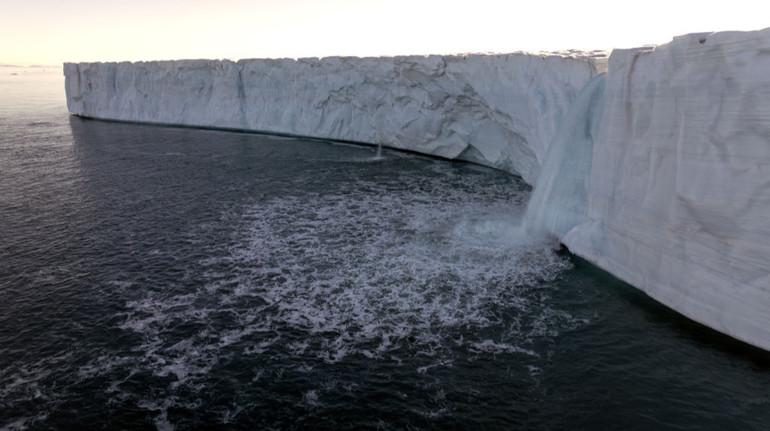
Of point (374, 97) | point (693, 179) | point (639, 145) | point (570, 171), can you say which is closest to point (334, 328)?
point (693, 179)

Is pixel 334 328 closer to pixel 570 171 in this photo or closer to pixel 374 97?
pixel 570 171

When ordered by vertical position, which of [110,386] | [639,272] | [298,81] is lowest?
[110,386]

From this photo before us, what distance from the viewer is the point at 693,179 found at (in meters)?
8.53

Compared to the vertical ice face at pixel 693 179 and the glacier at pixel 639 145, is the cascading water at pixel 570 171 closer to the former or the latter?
the glacier at pixel 639 145

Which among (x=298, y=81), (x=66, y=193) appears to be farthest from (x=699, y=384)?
(x=298, y=81)

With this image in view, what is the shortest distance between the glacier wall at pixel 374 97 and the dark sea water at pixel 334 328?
3882 millimetres

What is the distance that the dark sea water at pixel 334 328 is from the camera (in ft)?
22.0

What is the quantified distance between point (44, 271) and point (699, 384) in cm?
1330

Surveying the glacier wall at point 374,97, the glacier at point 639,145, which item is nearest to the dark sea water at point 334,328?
the glacier at point 639,145

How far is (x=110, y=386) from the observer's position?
7.19m

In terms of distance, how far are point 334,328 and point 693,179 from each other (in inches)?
273

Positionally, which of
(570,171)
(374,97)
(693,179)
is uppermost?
(374,97)

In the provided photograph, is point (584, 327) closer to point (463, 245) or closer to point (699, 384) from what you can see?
point (699, 384)

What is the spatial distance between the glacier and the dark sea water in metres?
0.71
